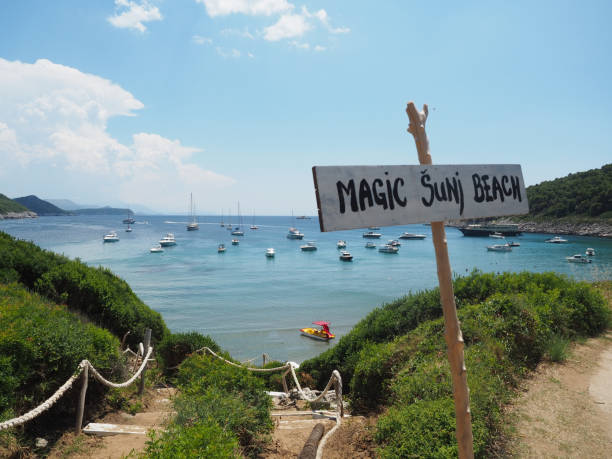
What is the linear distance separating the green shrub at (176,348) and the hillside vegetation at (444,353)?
3475mm

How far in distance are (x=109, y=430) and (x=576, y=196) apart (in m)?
113

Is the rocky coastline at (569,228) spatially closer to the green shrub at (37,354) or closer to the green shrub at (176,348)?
the green shrub at (176,348)

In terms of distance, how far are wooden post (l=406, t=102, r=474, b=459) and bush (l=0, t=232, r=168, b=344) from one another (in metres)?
10.1

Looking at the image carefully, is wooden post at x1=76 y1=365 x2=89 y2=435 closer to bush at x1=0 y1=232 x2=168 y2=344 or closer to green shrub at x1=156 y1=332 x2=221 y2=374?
green shrub at x1=156 y1=332 x2=221 y2=374

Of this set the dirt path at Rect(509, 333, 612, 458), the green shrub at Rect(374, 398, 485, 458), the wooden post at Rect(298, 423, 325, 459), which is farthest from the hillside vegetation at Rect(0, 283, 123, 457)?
the dirt path at Rect(509, 333, 612, 458)

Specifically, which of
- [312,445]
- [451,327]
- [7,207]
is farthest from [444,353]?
[7,207]

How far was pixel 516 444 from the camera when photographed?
383 centimetres

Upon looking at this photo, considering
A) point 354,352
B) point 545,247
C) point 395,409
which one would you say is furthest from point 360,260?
point 395,409

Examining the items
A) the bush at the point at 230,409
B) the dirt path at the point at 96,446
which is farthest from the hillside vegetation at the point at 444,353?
the dirt path at the point at 96,446

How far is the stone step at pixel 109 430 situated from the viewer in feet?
14.9

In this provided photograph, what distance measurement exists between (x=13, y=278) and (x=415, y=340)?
9.67 metres

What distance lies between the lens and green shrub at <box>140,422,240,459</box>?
2.87 m

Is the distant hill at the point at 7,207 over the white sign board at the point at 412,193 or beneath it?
over

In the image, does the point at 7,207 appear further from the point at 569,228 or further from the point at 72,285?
the point at 569,228
